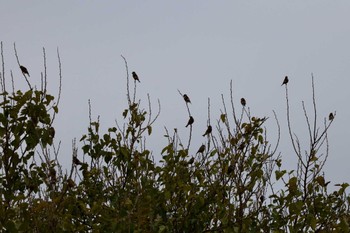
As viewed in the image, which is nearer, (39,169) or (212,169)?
(39,169)

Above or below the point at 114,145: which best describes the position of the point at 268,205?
below

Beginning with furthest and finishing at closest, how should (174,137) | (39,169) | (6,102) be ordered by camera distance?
(174,137), (39,169), (6,102)

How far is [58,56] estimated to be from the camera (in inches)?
292

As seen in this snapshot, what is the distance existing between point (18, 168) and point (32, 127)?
674mm

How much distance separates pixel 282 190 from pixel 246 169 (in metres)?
0.85

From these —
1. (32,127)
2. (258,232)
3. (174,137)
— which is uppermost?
(174,137)

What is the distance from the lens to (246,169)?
8805 mm

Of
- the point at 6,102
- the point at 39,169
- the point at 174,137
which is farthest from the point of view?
the point at 174,137

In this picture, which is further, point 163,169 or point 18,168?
point 163,169

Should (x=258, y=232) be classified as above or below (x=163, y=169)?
below

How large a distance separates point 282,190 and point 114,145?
2197 millimetres

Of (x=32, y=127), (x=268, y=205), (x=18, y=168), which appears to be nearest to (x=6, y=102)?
(x=32, y=127)

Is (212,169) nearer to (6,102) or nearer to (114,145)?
(114,145)

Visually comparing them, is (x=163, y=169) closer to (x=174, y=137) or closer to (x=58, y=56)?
(x=174, y=137)
